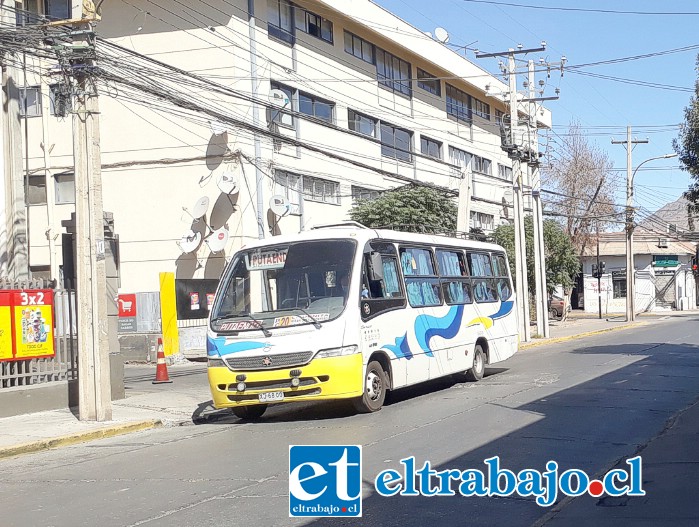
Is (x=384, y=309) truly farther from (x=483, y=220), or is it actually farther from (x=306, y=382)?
(x=483, y=220)

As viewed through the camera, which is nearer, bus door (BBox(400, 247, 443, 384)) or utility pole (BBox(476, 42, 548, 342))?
bus door (BBox(400, 247, 443, 384))

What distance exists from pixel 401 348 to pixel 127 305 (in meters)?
14.5

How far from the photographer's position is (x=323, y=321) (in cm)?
1300

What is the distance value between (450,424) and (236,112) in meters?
18.9

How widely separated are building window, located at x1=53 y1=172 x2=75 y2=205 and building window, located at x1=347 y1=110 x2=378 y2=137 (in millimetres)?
10860

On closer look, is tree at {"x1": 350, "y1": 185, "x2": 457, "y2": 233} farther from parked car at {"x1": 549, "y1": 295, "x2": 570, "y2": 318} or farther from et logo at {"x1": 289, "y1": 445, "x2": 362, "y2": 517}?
et logo at {"x1": 289, "y1": 445, "x2": 362, "y2": 517}

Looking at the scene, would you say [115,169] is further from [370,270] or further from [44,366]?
[370,270]

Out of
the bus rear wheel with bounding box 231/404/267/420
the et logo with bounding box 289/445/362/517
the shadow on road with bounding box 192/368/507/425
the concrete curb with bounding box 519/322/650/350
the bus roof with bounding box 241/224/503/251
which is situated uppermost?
the bus roof with bounding box 241/224/503/251

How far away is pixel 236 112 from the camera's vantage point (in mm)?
28688

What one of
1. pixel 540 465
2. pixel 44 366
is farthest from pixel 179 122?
pixel 540 465

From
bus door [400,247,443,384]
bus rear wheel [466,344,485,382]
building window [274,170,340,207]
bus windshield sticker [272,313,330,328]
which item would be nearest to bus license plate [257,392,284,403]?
bus windshield sticker [272,313,330,328]

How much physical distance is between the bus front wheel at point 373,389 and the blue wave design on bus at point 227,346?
5.70ft

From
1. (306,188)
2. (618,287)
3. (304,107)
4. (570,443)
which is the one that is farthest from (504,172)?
(570,443)

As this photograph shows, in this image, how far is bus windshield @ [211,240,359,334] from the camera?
517 inches
